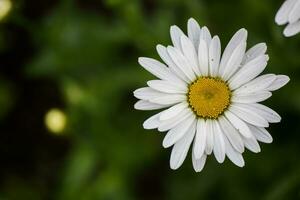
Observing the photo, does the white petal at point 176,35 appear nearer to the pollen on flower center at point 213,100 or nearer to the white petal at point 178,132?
the pollen on flower center at point 213,100

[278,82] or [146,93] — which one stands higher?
[146,93]

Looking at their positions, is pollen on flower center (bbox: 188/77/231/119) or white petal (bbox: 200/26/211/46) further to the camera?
pollen on flower center (bbox: 188/77/231/119)

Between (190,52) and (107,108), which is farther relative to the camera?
(107,108)

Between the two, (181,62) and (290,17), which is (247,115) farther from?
(290,17)

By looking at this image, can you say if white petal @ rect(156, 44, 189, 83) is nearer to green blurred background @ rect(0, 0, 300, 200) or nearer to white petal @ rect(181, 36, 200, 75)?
white petal @ rect(181, 36, 200, 75)

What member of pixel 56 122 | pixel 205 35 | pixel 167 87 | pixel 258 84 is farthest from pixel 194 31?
pixel 56 122

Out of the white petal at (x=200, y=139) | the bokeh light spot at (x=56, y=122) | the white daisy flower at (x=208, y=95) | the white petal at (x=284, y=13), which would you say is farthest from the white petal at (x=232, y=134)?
the bokeh light spot at (x=56, y=122)

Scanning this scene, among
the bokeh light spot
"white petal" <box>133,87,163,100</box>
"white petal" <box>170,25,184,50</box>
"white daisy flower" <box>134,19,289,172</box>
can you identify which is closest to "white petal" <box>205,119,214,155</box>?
"white daisy flower" <box>134,19,289,172</box>

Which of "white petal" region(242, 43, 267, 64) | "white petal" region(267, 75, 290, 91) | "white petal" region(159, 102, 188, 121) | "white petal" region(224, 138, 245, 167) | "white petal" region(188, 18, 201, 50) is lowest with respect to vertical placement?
"white petal" region(224, 138, 245, 167)
